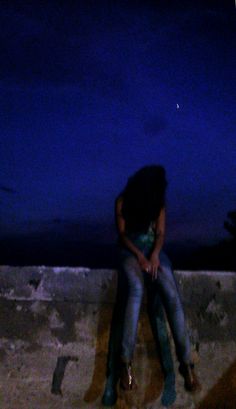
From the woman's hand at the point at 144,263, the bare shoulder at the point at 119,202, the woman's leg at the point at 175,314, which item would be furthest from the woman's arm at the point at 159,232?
the bare shoulder at the point at 119,202

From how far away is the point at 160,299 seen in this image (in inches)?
131

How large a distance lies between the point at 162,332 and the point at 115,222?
90 cm

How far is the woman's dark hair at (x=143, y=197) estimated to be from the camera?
355cm

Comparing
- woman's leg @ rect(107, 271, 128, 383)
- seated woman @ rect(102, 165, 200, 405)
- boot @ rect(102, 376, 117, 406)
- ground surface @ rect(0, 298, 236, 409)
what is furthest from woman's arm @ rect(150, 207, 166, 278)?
boot @ rect(102, 376, 117, 406)

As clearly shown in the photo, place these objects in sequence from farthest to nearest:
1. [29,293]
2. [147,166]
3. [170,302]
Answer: [147,166], [29,293], [170,302]

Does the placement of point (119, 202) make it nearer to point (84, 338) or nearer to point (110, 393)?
point (84, 338)

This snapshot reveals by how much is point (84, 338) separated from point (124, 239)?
0.80 meters

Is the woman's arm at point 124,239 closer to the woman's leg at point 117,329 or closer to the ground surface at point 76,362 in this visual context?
the woman's leg at point 117,329

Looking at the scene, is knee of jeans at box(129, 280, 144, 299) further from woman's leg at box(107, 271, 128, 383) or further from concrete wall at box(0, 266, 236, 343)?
concrete wall at box(0, 266, 236, 343)

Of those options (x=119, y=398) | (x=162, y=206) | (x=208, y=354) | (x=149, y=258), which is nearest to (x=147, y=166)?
(x=162, y=206)

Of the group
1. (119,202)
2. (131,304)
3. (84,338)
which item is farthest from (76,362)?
(119,202)

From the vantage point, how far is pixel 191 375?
3199 mm

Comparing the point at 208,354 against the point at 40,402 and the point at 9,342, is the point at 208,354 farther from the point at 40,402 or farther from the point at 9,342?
the point at 9,342

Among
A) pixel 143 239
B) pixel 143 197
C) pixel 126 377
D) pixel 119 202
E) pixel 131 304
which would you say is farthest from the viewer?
pixel 143 197
